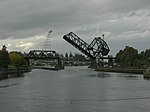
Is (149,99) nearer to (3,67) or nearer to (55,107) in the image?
(55,107)

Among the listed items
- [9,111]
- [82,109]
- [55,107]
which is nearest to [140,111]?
[82,109]

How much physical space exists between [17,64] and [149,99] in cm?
8858

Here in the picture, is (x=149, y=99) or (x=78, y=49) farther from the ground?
(x=78, y=49)

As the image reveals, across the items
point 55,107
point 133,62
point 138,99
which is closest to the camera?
point 55,107

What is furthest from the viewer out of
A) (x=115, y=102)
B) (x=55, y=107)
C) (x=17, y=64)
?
(x=17, y=64)

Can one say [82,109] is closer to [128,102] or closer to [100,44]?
[128,102]

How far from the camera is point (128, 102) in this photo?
92.2ft

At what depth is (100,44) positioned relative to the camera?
108m

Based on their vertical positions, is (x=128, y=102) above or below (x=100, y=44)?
below

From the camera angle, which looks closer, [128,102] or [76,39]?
[128,102]

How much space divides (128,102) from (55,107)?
6150 mm

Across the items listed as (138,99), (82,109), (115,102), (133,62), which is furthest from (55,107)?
(133,62)

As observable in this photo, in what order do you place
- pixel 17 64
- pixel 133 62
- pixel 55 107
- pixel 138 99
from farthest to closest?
pixel 17 64 < pixel 133 62 < pixel 138 99 < pixel 55 107

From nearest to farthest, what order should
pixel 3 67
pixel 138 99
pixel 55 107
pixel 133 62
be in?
pixel 55 107, pixel 138 99, pixel 3 67, pixel 133 62
